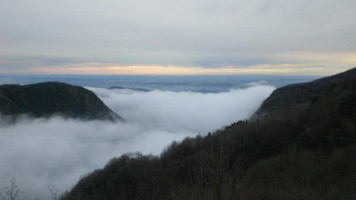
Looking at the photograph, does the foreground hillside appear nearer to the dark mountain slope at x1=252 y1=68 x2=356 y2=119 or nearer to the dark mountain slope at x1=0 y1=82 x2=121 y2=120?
the dark mountain slope at x1=252 y1=68 x2=356 y2=119

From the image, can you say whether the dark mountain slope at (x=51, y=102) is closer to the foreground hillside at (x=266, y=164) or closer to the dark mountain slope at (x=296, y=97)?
the dark mountain slope at (x=296, y=97)

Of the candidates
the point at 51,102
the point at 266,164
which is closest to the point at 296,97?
the point at 266,164

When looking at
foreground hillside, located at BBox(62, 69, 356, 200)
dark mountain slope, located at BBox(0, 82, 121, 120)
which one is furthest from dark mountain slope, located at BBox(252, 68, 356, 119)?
dark mountain slope, located at BBox(0, 82, 121, 120)

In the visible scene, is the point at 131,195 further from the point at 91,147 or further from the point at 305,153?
the point at 91,147

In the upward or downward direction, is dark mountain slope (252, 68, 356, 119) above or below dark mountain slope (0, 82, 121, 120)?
above

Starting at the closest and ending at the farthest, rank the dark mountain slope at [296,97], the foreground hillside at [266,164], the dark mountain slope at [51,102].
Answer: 1. the foreground hillside at [266,164]
2. the dark mountain slope at [296,97]
3. the dark mountain slope at [51,102]

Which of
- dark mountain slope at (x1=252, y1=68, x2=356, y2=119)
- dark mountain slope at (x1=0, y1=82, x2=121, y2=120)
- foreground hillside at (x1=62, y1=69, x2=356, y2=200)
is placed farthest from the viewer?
dark mountain slope at (x1=0, y1=82, x2=121, y2=120)

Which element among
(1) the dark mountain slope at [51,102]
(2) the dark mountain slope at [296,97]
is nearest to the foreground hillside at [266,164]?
(2) the dark mountain slope at [296,97]
